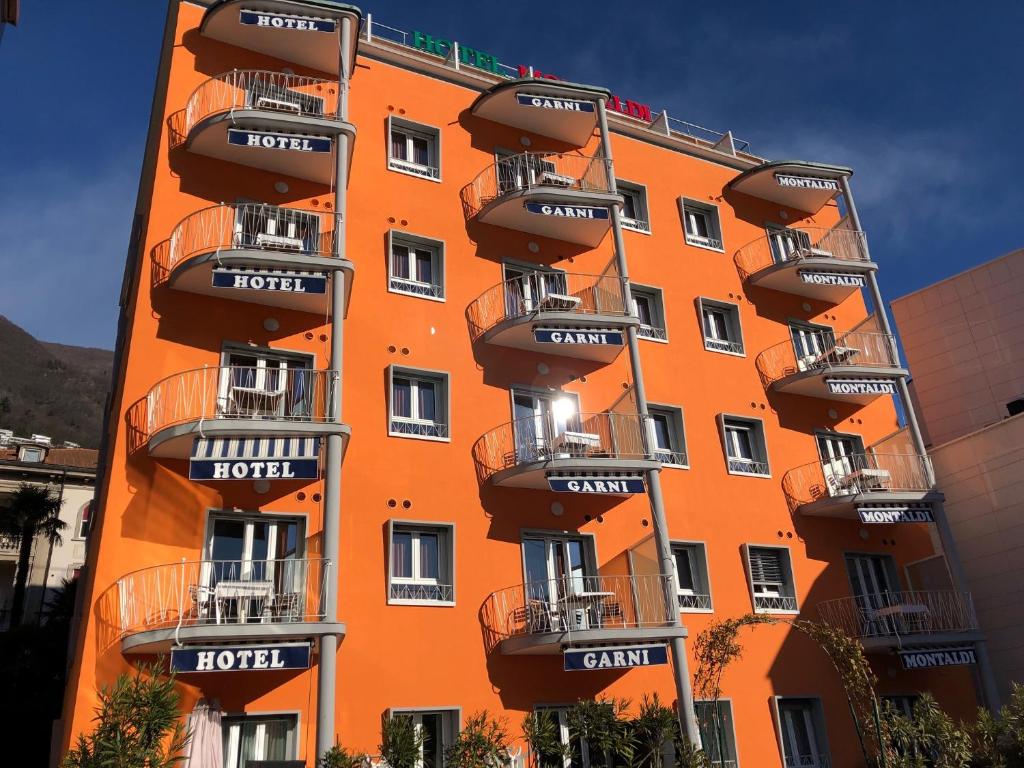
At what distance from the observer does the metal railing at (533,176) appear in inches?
792

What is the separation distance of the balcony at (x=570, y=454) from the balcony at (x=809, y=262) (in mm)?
7532

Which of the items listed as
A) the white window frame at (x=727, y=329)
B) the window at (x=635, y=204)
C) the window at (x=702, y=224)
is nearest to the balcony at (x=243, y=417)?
the window at (x=635, y=204)

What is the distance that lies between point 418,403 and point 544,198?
5572mm

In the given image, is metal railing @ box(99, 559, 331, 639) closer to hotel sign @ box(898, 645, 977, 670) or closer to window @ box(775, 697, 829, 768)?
window @ box(775, 697, 829, 768)

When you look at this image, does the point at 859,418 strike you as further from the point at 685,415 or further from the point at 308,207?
the point at 308,207

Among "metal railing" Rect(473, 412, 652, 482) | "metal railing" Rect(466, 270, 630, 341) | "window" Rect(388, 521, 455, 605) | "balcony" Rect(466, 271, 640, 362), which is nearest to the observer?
"window" Rect(388, 521, 455, 605)

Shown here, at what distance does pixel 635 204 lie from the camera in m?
22.9

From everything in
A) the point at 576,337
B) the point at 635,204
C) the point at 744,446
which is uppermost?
the point at 635,204

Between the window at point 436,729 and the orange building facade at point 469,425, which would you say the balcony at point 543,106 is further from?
the window at point 436,729

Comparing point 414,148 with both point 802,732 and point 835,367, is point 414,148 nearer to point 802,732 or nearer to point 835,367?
point 835,367

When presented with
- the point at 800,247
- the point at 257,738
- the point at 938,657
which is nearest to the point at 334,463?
the point at 257,738

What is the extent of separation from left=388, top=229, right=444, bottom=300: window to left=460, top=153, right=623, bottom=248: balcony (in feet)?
4.66

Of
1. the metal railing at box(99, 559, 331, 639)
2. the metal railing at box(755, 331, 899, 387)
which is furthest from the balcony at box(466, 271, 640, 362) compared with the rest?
the metal railing at box(99, 559, 331, 639)

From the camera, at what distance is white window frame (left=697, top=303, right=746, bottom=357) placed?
21.8 metres
